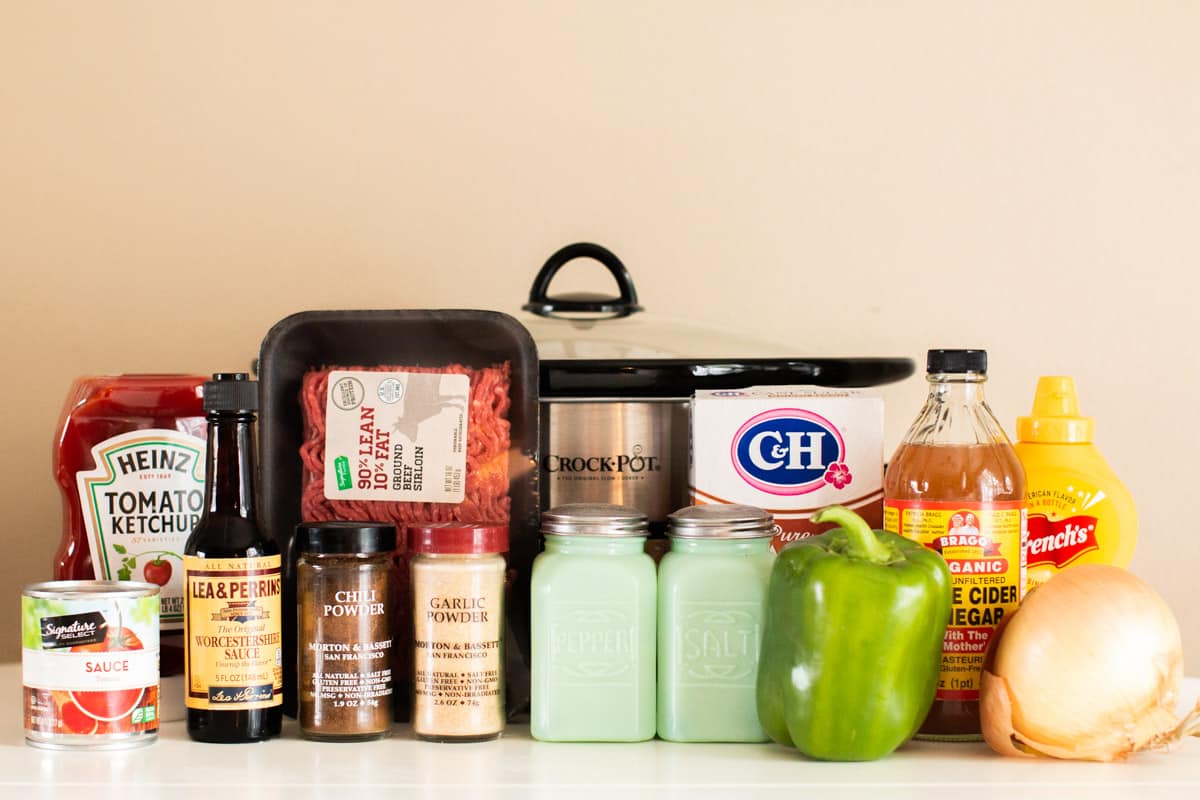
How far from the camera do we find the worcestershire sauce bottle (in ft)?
2.75

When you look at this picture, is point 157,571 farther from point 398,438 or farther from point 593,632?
point 593,632

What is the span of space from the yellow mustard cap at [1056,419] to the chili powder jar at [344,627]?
1.59ft

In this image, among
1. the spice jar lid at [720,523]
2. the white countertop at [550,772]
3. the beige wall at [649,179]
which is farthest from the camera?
the beige wall at [649,179]

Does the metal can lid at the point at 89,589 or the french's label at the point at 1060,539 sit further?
the french's label at the point at 1060,539

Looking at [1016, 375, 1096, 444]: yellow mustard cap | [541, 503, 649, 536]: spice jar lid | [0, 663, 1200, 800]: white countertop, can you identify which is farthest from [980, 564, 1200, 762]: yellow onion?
[541, 503, 649, 536]: spice jar lid

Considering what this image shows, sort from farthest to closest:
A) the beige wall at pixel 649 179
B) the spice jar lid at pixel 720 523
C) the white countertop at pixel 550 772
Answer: the beige wall at pixel 649 179 < the spice jar lid at pixel 720 523 < the white countertop at pixel 550 772

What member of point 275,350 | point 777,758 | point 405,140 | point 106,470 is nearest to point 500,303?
point 405,140

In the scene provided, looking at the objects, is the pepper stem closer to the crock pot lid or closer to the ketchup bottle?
the crock pot lid

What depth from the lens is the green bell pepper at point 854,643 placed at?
81 centimetres

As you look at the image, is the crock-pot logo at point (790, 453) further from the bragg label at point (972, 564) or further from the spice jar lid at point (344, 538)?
the spice jar lid at point (344, 538)

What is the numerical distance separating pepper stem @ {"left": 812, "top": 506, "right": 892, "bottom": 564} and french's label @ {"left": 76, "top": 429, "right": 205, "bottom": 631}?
46cm

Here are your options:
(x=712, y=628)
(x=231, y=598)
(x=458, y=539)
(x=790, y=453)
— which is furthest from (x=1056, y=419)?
(x=231, y=598)

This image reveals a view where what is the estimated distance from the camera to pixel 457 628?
0.84 metres

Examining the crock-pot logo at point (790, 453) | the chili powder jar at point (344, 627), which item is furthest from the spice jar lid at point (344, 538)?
the crock-pot logo at point (790, 453)
